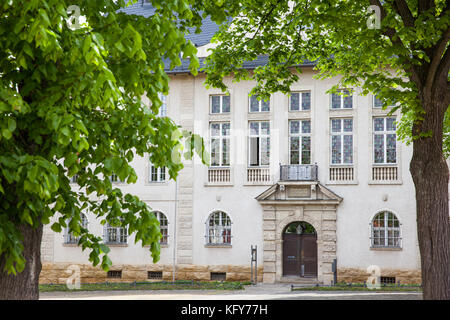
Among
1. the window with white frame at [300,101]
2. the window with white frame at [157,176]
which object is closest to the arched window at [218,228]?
the window with white frame at [157,176]

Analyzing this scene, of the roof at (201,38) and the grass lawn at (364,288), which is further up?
the roof at (201,38)

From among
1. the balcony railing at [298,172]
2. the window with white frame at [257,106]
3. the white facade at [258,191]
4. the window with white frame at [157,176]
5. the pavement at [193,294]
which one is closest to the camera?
the pavement at [193,294]

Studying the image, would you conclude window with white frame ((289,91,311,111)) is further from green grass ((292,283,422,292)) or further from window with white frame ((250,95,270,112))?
green grass ((292,283,422,292))

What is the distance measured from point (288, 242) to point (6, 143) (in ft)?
71.9

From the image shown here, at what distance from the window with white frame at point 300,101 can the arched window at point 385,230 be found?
17.9ft

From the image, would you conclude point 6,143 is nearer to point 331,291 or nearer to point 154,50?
point 154,50

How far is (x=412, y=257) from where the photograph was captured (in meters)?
24.7

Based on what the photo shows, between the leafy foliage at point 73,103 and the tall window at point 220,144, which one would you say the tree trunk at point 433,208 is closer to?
the leafy foliage at point 73,103

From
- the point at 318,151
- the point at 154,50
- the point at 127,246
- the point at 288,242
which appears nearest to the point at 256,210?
the point at 288,242

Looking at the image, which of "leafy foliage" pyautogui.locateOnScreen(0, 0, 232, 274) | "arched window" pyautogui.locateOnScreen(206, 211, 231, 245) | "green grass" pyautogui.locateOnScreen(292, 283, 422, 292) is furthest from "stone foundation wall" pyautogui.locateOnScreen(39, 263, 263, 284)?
"leafy foliage" pyautogui.locateOnScreen(0, 0, 232, 274)

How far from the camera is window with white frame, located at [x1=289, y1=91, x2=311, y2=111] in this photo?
26.8 meters

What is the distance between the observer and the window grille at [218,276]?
26.6m

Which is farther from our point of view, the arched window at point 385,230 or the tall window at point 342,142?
the tall window at point 342,142

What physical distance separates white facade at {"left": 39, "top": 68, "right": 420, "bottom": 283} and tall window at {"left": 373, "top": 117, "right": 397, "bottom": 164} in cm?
19
